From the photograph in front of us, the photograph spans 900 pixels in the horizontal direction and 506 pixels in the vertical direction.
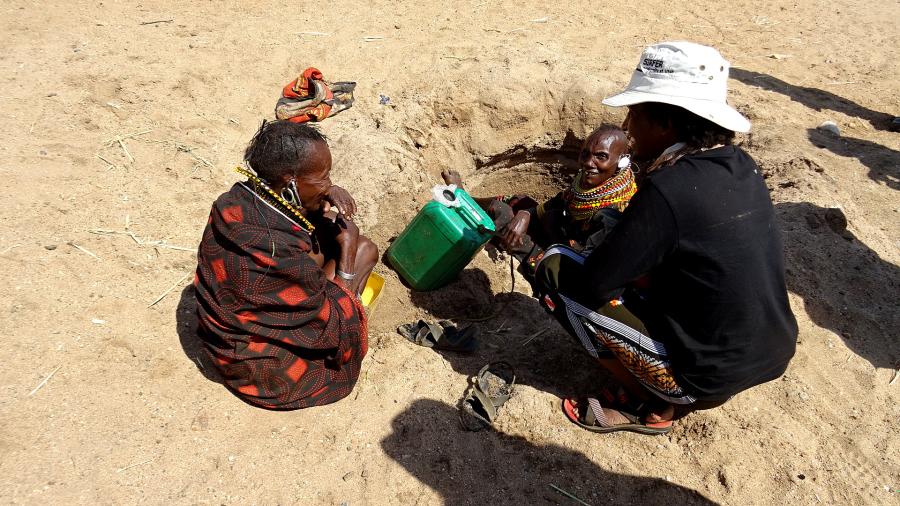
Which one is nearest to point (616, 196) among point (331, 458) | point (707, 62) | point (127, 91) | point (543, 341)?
point (543, 341)

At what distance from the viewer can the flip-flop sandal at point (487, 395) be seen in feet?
8.06

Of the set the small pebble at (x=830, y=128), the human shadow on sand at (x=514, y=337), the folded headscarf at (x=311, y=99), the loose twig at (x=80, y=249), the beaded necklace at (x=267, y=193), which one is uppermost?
the beaded necklace at (x=267, y=193)

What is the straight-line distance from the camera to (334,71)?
15.1 feet

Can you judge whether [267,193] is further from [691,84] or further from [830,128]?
[830,128]

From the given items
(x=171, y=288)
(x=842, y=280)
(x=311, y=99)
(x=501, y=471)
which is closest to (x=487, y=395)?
(x=501, y=471)

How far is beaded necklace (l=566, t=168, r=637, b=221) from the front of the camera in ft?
9.74

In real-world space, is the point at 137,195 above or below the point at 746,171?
below

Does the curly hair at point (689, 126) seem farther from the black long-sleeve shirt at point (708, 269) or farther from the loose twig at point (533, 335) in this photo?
the loose twig at point (533, 335)

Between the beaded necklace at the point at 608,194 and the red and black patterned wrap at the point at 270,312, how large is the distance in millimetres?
1415

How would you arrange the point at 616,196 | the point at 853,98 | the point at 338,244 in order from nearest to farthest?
the point at 338,244
the point at 616,196
the point at 853,98

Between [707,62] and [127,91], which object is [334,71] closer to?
[127,91]

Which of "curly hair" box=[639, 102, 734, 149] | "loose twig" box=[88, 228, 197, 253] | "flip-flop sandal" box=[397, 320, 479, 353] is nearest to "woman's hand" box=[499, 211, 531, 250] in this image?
"flip-flop sandal" box=[397, 320, 479, 353]

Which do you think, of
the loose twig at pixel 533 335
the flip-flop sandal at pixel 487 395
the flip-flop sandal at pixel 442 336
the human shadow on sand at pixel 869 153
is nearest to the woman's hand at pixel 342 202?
the flip-flop sandal at pixel 442 336

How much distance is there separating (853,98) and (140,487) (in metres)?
6.64
